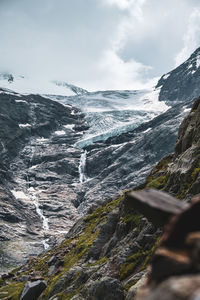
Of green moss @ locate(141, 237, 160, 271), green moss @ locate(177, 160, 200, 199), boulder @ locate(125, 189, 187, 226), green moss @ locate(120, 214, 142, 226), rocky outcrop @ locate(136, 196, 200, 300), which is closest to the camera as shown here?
rocky outcrop @ locate(136, 196, 200, 300)

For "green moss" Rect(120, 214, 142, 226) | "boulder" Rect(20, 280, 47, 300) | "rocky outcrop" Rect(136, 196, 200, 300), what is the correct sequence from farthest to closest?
"boulder" Rect(20, 280, 47, 300)
"green moss" Rect(120, 214, 142, 226)
"rocky outcrop" Rect(136, 196, 200, 300)

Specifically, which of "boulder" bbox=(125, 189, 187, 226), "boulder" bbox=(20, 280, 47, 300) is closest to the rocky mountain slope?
"boulder" bbox=(20, 280, 47, 300)

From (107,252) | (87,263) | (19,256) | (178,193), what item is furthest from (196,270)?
(19,256)

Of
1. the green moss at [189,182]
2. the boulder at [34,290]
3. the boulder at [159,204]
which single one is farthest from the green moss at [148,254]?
the boulder at [34,290]

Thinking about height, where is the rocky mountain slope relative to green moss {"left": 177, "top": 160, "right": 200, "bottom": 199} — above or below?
below

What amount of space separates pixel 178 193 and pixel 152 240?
4890 mm

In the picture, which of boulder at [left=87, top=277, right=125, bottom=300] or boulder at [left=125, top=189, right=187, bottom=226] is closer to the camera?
Answer: boulder at [left=125, top=189, right=187, bottom=226]

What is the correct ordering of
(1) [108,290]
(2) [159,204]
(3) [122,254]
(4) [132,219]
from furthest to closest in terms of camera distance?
(4) [132,219], (3) [122,254], (1) [108,290], (2) [159,204]

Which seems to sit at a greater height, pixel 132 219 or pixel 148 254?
pixel 132 219

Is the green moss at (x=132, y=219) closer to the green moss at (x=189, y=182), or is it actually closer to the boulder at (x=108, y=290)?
the green moss at (x=189, y=182)

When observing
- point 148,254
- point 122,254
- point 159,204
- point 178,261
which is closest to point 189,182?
point 148,254

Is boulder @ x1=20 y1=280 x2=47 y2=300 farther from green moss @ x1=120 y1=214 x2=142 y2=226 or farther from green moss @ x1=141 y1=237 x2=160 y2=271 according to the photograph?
green moss @ x1=141 y1=237 x2=160 y2=271

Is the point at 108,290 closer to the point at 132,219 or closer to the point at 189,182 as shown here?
the point at 189,182

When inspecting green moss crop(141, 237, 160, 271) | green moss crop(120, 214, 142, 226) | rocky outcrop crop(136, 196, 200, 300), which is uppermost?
rocky outcrop crop(136, 196, 200, 300)
